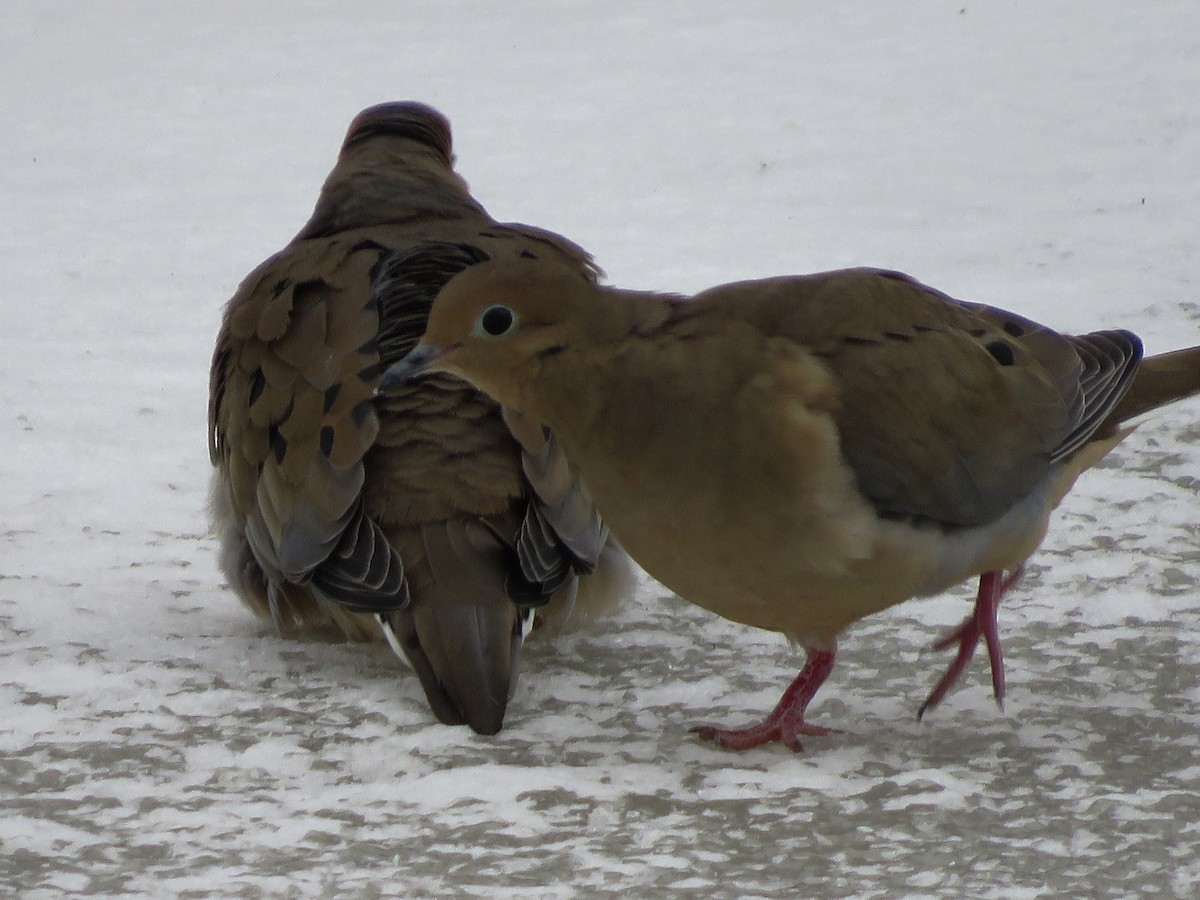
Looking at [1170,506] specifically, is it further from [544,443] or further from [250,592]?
[250,592]

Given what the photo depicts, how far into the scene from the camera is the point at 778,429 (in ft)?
10.5

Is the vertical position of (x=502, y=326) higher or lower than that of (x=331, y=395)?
higher

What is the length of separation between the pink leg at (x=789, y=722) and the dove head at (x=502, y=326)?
0.85m

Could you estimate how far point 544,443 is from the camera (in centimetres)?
400

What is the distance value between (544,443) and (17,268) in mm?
4591

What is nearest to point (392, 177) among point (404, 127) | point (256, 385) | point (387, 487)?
Result: point (404, 127)

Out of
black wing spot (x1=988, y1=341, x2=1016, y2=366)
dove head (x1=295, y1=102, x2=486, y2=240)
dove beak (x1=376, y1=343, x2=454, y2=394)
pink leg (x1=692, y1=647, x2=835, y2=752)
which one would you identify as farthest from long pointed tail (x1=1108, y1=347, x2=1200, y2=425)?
dove head (x1=295, y1=102, x2=486, y2=240)

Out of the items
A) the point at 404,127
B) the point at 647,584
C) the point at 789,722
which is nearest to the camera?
the point at 789,722

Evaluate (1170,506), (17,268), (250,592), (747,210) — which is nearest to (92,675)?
(250,592)

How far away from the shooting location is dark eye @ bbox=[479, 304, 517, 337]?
10.3 ft

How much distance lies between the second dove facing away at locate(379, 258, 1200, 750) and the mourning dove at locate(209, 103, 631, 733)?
21.3 inches

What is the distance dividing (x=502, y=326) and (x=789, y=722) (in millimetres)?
1017

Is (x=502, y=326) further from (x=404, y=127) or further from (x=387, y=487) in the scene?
(x=404, y=127)

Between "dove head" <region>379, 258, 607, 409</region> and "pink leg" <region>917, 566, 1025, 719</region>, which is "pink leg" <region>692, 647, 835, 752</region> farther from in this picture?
"dove head" <region>379, 258, 607, 409</region>
